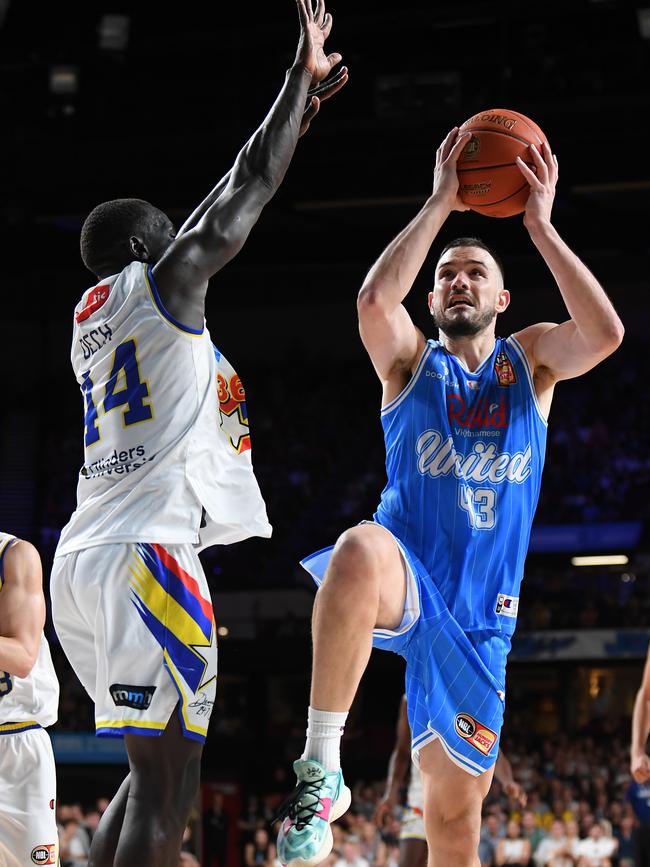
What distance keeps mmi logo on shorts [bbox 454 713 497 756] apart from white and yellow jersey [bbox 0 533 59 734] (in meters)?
1.97

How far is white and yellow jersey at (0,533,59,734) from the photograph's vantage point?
5.36 metres

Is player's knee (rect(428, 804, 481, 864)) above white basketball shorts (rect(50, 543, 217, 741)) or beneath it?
beneath

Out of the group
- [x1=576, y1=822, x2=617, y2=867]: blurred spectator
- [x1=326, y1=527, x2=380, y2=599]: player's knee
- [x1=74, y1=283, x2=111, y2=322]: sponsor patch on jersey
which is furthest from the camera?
[x1=576, y1=822, x2=617, y2=867]: blurred spectator

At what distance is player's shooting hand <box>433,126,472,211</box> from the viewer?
467 cm

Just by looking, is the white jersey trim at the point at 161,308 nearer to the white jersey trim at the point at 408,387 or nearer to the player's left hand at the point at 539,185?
the white jersey trim at the point at 408,387

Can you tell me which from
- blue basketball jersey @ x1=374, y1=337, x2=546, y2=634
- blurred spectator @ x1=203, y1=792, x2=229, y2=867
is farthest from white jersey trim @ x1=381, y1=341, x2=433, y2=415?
blurred spectator @ x1=203, y1=792, x2=229, y2=867

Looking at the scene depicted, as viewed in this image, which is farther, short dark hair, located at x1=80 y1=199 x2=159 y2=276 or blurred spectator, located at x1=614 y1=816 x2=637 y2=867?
blurred spectator, located at x1=614 y1=816 x2=637 y2=867

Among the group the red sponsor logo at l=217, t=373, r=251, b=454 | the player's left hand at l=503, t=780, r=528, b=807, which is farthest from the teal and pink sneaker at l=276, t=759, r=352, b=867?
the player's left hand at l=503, t=780, r=528, b=807

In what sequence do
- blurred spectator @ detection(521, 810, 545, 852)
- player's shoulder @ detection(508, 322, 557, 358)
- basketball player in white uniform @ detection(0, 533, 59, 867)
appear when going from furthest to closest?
blurred spectator @ detection(521, 810, 545, 852) → basketball player in white uniform @ detection(0, 533, 59, 867) → player's shoulder @ detection(508, 322, 557, 358)

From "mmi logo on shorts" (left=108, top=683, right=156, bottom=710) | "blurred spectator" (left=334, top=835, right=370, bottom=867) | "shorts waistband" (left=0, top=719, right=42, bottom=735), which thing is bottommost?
"blurred spectator" (left=334, top=835, right=370, bottom=867)

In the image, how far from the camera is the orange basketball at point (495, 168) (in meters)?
4.71

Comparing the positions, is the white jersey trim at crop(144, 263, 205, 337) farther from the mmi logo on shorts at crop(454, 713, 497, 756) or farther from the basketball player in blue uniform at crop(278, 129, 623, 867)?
the mmi logo on shorts at crop(454, 713, 497, 756)

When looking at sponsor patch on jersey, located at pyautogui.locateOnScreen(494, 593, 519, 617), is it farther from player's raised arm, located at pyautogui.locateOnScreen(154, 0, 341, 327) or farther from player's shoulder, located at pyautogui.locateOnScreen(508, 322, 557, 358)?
player's raised arm, located at pyautogui.locateOnScreen(154, 0, 341, 327)

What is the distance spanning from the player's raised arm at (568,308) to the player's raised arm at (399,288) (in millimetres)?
307
